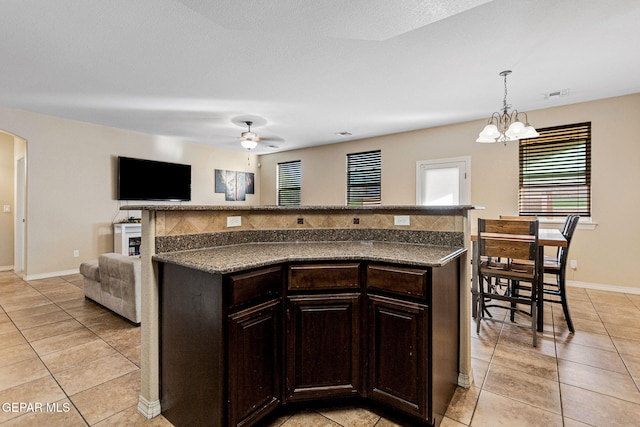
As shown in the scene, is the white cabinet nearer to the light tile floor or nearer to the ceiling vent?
the light tile floor

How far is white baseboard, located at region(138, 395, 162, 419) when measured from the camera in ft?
5.48

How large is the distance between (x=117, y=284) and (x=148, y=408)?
1853mm

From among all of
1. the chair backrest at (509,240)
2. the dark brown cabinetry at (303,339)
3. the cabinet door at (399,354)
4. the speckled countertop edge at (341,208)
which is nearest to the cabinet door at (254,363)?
the dark brown cabinetry at (303,339)

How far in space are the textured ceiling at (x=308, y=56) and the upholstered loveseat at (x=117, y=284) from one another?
2075 millimetres

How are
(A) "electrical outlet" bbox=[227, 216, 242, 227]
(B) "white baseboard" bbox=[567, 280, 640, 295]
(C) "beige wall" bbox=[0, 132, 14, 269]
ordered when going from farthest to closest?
(C) "beige wall" bbox=[0, 132, 14, 269], (B) "white baseboard" bbox=[567, 280, 640, 295], (A) "electrical outlet" bbox=[227, 216, 242, 227]

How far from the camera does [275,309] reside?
1600mm

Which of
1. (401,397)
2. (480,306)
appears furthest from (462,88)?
(401,397)

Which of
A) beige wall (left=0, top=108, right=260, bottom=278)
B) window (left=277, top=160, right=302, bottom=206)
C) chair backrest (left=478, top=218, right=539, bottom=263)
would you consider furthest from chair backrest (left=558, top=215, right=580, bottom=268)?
beige wall (left=0, top=108, right=260, bottom=278)

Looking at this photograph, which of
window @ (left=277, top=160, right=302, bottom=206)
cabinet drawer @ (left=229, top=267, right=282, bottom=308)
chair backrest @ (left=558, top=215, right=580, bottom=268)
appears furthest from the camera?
window @ (left=277, top=160, right=302, bottom=206)

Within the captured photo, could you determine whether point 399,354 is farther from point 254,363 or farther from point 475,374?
point 475,374

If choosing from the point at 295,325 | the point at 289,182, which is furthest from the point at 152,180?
the point at 295,325

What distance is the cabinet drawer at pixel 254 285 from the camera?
1382 millimetres

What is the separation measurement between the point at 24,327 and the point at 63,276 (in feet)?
8.13

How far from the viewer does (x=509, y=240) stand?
102 inches
